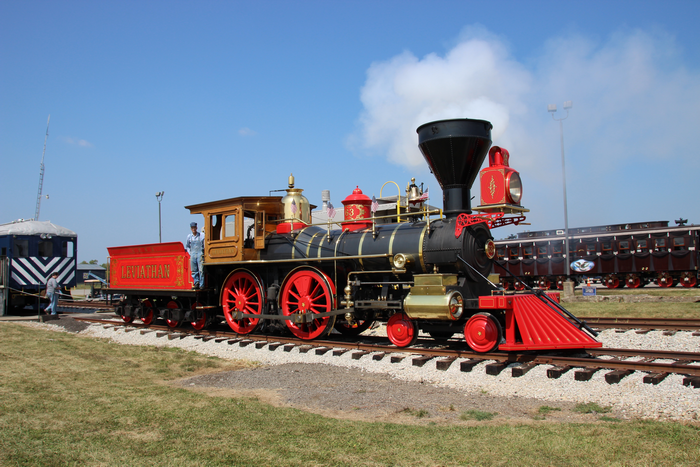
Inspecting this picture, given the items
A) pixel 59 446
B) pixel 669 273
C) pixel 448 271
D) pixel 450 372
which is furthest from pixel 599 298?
pixel 59 446

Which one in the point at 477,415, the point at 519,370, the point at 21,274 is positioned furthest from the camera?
the point at 21,274

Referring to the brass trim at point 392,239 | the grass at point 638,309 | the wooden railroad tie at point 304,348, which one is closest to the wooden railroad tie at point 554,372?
the brass trim at point 392,239

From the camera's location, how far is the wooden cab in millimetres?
11039

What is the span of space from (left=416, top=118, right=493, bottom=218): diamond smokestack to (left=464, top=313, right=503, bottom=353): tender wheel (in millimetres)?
1835

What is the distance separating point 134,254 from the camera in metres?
13.9

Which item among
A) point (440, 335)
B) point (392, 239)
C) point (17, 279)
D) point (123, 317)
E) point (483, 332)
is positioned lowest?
point (440, 335)

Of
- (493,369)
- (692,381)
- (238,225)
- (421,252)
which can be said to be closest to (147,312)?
(238,225)

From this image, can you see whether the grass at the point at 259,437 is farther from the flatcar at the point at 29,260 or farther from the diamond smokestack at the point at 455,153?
the flatcar at the point at 29,260

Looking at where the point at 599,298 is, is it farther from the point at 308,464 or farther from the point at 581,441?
the point at 308,464

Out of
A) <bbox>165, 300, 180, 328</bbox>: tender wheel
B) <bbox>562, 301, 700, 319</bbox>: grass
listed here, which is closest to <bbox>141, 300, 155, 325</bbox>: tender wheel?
<bbox>165, 300, 180, 328</bbox>: tender wheel

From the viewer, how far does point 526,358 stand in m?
7.52

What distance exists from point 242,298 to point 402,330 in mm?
4013

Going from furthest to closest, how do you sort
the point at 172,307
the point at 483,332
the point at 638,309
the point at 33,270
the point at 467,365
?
the point at 33,270
the point at 638,309
the point at 172,307
the point at 483,332
the point at 467,365

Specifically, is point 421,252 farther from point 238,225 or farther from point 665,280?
point 665,280
